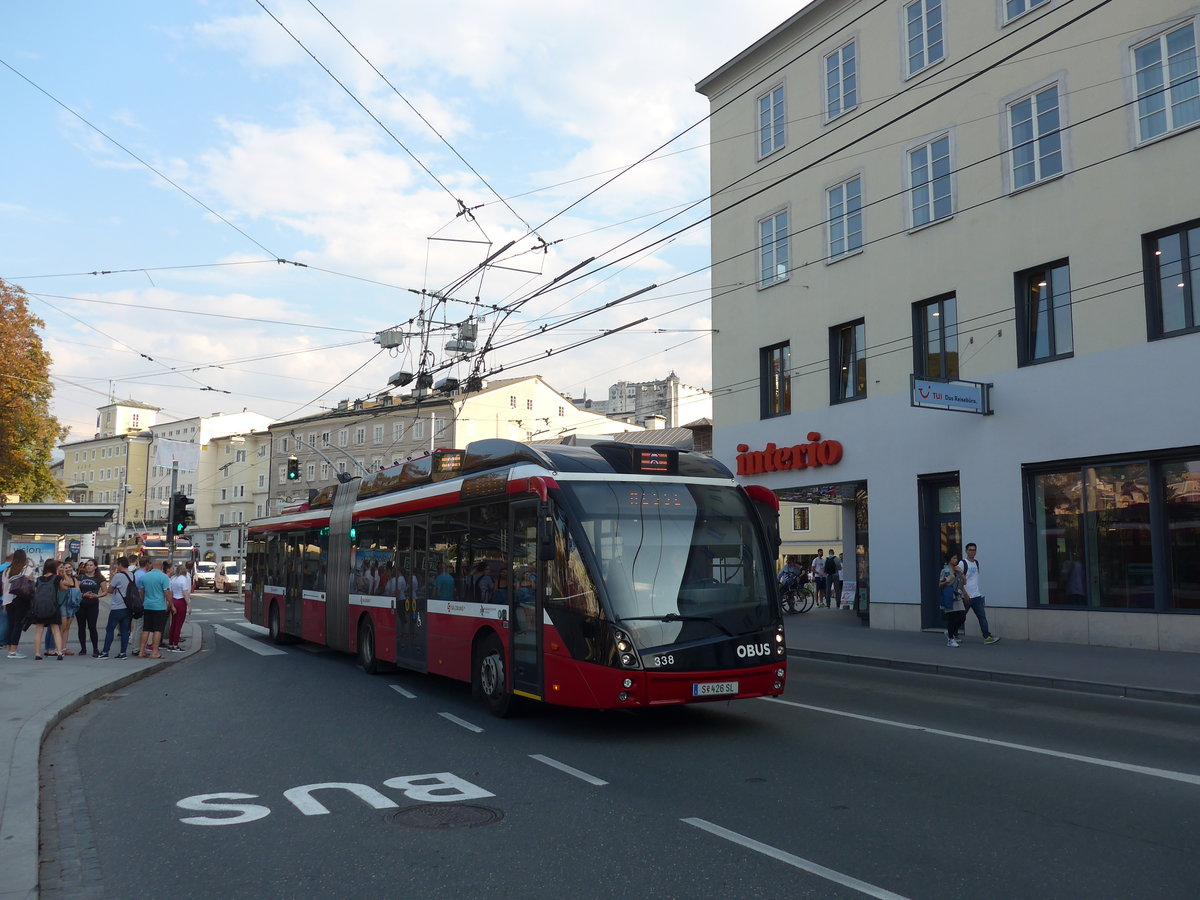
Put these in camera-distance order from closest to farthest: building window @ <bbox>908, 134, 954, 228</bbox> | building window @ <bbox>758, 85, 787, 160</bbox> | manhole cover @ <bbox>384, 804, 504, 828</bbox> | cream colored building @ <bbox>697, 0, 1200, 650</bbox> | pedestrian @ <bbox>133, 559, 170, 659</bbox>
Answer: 1. manhole cover @ <bbox>384, 804, 504, 828</bbox>
2. cream colored building @ <bbox>697, 0, 1200, 650</bbox>
3. pedestrian @ <bbox>133, 559, 170, 659</bbox>
4. building window @ <bbox>908, 134, 954, 228</bbox>
5. building window @ <bbox>758, 85, 787, 160</bbox>

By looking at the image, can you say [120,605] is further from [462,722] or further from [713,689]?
[713,689]

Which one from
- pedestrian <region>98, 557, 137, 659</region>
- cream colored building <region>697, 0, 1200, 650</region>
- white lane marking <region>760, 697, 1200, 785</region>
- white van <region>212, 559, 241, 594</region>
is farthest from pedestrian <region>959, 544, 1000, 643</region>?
white van <region>212, 559, 241, 594</region>

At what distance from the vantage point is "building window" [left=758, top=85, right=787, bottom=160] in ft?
83.9

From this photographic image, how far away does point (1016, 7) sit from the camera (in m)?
19.5

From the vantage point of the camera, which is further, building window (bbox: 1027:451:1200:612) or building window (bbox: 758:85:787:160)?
building window (bbox: 758:85:787:160)

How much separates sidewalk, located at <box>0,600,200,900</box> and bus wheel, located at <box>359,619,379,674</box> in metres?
3.30

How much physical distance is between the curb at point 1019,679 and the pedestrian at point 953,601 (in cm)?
201

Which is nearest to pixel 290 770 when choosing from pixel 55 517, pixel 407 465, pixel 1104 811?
pixel 1104 811

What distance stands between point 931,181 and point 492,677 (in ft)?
50.2

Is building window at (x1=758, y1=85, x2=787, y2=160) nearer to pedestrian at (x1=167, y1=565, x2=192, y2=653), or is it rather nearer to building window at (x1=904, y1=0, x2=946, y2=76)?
building window at (x1=904, y1=0, x2=946, y2=76)

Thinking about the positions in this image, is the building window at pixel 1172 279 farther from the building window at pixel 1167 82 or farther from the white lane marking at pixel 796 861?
the white lane marking at pixel 796 861

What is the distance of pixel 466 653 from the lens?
11.9 meters

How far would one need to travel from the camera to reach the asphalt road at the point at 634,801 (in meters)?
5.34

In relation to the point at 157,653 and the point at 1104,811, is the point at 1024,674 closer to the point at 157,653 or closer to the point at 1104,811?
the point at 1104,811
